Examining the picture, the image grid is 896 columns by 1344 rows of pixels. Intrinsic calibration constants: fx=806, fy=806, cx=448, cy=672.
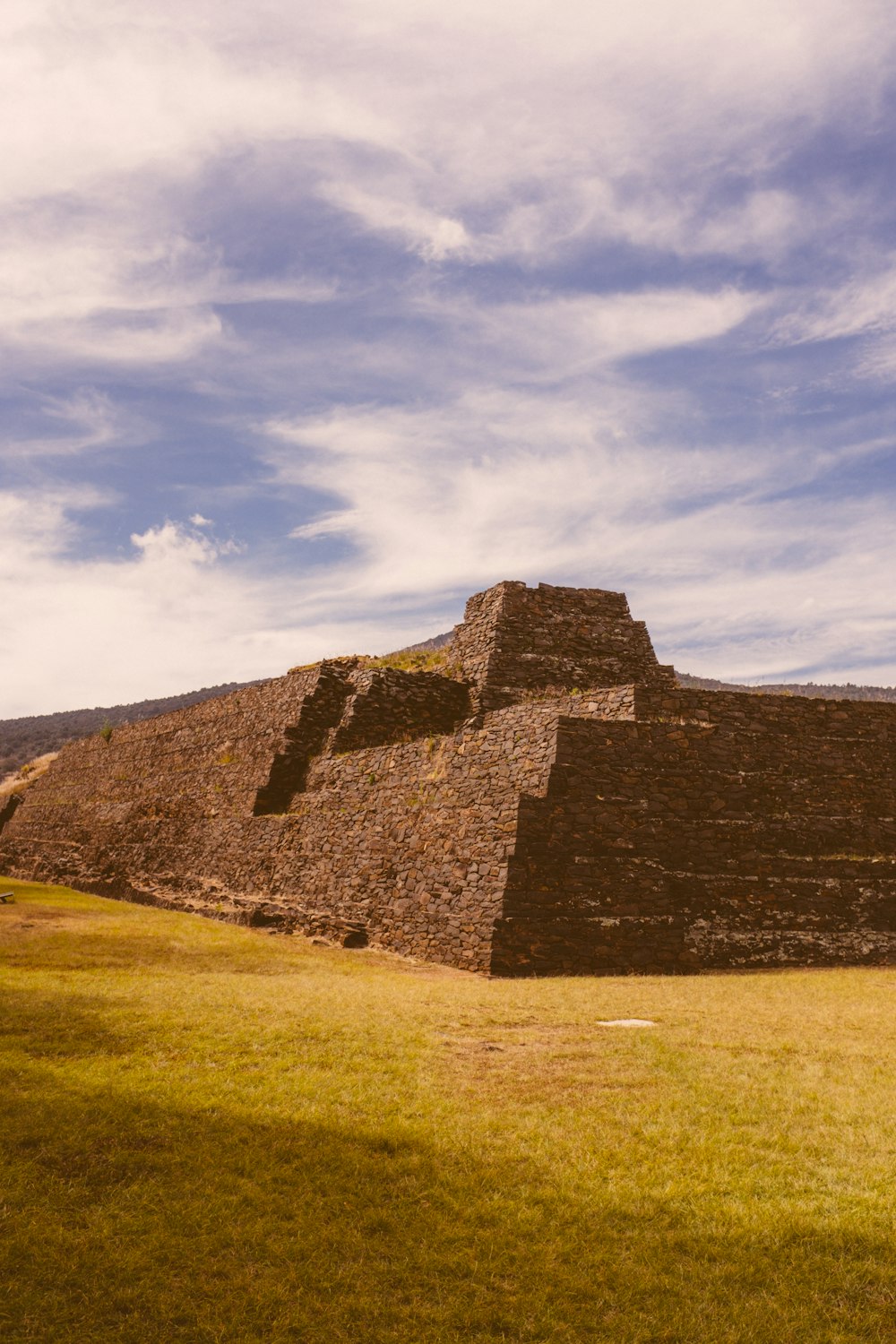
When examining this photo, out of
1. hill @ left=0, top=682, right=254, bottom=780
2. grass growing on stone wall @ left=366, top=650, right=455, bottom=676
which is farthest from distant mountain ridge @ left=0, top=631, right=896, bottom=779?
grass growing on stone wall @ left=366, top=650, right=455, bottom=676

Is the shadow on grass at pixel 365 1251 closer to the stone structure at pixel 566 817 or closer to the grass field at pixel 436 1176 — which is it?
the grass field at pixel 436 1176

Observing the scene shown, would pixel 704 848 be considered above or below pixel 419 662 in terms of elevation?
below

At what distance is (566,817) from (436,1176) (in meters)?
9.88

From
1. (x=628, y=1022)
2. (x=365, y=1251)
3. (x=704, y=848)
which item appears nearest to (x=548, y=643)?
(x=704, y=848)

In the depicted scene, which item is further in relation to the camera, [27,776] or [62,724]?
[62,724]

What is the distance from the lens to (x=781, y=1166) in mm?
5332

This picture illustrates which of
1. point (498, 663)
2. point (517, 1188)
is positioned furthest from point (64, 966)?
point (498, 663)

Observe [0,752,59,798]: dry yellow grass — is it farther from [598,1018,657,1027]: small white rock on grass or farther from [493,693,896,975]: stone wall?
[598,1018,657,1027]: small white rock on grass

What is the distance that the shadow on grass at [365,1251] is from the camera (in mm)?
3688

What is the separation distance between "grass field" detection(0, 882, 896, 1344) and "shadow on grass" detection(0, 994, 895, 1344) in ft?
0.05

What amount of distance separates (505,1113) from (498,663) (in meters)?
16.8

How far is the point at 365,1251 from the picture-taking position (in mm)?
4238

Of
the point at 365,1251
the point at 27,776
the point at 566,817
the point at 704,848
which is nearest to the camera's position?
the point at 365,1251

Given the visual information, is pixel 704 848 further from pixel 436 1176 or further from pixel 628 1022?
pixel 436 1176
